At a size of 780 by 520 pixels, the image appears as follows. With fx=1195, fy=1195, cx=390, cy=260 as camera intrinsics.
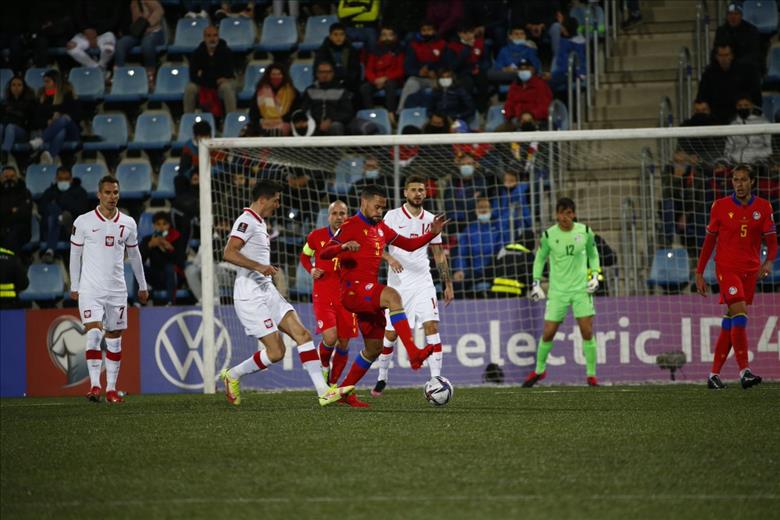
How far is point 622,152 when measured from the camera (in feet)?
52.9

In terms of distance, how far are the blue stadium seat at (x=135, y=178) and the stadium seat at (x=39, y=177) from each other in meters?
1.08

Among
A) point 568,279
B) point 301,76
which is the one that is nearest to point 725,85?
point 568,279

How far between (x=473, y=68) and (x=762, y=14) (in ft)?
13.9

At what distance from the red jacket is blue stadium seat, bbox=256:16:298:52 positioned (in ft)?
14.5

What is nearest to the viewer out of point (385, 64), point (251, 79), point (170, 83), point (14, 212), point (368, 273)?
point (368, 273)

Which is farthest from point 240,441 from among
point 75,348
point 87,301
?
point 75,348

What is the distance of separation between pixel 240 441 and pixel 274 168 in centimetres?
902

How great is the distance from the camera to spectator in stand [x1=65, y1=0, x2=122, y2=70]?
2022cm

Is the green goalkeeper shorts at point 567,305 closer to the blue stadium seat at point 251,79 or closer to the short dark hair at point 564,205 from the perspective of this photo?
the short dark hair at point 564,205

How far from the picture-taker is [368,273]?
10.0 meters

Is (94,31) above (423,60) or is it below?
above

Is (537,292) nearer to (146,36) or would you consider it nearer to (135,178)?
(135,178)

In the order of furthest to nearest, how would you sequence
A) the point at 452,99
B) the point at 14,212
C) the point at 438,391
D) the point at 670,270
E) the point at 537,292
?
the point at 14,212 < the point at 452,99 < the point at 670,270 < the point at 537,292 < the point at 438,391

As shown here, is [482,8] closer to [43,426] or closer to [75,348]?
[75,348]
